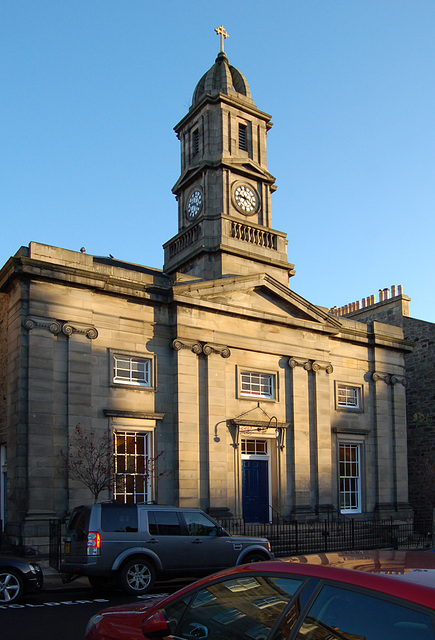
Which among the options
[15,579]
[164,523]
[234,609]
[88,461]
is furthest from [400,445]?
[234,609]

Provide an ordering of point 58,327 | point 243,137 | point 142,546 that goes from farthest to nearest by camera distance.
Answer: point 243,137 → point 58,327 → point 142,546

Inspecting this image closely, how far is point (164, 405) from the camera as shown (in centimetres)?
2094

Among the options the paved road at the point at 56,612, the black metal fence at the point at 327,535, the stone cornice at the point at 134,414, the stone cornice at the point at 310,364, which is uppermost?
the stone cornice at the point at 310,364

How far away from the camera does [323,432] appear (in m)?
24.4

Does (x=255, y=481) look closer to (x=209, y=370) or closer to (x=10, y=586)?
(x=209, y=370)

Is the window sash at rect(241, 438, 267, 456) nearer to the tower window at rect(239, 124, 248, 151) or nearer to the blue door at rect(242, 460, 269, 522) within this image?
the blue door at rect(242, 460, 269, 522)

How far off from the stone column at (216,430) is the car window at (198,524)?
274 inches

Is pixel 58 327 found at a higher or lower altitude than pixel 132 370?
higher

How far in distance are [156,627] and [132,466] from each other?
53.5ft

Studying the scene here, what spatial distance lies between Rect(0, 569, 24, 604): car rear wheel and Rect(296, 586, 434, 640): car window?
31.7 feet

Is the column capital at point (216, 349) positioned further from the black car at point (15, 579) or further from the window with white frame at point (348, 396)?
the black car at point (15, 579)

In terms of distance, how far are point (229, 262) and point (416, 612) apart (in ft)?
73.7

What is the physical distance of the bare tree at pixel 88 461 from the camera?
17750 millimetres

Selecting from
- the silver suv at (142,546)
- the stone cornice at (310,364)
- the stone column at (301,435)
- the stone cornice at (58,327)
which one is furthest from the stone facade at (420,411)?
the silver suv at (142,546)
